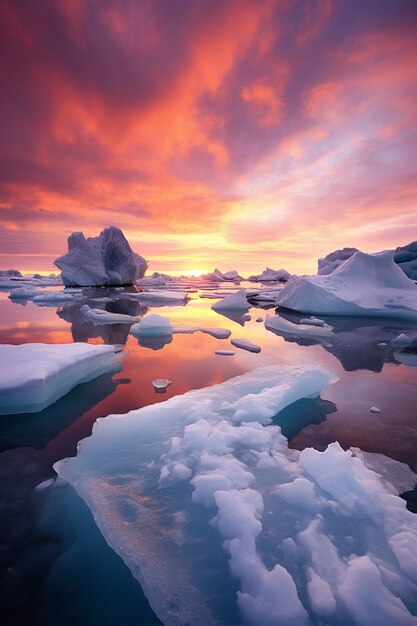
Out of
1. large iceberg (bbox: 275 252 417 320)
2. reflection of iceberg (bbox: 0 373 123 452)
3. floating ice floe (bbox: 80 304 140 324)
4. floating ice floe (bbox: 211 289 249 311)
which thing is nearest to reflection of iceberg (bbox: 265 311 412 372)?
large iceberg (bbox: 275 252 417 320)

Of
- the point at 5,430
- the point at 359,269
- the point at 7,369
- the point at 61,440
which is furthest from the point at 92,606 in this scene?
the point at 359,269

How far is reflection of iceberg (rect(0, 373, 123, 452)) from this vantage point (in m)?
2.42

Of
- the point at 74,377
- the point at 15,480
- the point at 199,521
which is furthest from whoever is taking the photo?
the point at 74,377

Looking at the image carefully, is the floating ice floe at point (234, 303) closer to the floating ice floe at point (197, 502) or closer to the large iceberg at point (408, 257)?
the floating ice floe at point (197, 502)

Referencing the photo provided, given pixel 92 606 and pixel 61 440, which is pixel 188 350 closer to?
pixel 61 440

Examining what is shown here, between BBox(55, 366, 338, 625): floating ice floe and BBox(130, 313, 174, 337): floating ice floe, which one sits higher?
BBox(130, 313, 174, 337): floating ice floe

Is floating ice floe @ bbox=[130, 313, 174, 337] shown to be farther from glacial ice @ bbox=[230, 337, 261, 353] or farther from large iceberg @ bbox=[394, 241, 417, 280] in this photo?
large iceberg @ bbox=[394, 241, 417, 280]

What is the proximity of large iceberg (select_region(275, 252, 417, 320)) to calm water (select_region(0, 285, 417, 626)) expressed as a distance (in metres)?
4.18

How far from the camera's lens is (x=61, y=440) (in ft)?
7.93

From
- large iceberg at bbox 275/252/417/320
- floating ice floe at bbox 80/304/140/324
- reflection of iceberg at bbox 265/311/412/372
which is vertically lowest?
reflection of iceberg at bbox 265/311/412/372

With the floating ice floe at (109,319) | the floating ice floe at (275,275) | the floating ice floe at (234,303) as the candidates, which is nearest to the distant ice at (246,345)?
the floating ice floe at (109,319)

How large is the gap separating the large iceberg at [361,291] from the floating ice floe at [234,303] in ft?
6.48

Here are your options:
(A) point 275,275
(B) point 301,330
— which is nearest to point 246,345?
(B) point 301,330

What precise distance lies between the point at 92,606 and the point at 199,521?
1.89ft
